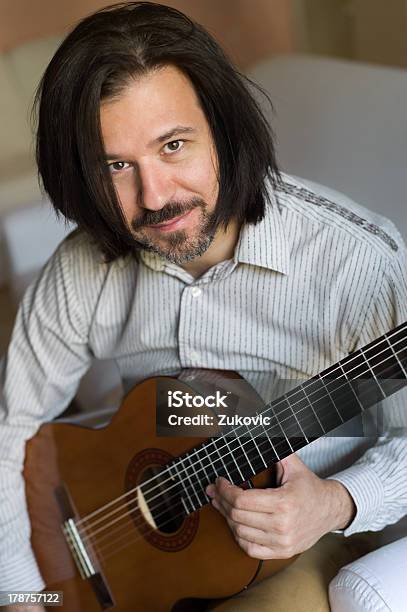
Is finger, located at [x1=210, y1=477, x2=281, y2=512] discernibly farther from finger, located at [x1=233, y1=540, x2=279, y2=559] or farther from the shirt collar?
the shirt collar

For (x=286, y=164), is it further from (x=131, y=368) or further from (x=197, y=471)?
(x=197, y=471)

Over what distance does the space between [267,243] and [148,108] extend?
19cm

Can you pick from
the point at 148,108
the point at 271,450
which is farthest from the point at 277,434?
the point at 148,108

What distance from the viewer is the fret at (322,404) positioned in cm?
83

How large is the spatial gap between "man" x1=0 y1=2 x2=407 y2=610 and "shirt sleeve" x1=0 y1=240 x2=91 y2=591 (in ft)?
0.30

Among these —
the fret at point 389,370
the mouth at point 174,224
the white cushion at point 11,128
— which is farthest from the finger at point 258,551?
the white cushion at point 11,128

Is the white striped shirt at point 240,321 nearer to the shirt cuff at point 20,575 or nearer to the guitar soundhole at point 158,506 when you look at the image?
the shirt cuff at point 20,575

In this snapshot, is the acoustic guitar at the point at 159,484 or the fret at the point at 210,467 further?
the fret at the point at 210,467

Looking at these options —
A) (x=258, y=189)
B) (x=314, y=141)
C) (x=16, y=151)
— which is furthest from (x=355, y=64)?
(x=16, y=151)

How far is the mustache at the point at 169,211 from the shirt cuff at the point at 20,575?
18.0 inches

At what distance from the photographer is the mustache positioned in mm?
947

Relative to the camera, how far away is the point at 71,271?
1.14m

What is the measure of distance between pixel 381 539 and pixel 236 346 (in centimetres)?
25

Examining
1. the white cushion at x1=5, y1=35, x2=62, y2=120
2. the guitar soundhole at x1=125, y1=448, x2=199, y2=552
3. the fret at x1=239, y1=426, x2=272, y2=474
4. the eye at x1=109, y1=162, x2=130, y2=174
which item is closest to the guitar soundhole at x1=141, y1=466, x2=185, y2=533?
the guitar soundhole at x1=125, y1=448, x2=199, y2=552
